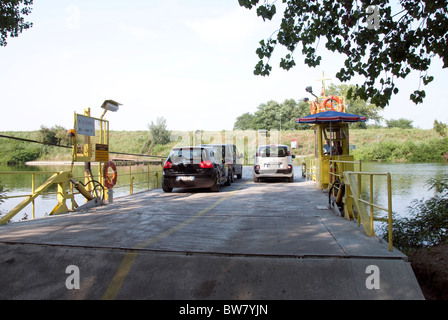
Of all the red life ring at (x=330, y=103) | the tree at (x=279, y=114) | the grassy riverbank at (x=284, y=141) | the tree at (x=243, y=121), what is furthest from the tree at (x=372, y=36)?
the tree at (x=243, y=121)

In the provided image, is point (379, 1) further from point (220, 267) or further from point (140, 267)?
point (140, 267)

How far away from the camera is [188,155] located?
12352 mm

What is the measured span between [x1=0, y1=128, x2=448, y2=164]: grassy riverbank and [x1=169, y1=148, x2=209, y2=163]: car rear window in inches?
720

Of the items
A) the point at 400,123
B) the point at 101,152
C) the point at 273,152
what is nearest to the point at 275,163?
the point at 273,152

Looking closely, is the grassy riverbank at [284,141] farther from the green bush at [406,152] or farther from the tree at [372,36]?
the tree at [372,36]

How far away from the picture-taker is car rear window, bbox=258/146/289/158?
54.3ft

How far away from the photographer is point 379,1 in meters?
6.50

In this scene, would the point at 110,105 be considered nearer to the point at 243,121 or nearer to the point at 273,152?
the point at 273,152

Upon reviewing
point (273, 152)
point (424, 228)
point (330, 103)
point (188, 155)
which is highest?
point (330, 103)

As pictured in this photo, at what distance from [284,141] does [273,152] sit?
4403cm

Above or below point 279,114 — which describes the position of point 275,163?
below

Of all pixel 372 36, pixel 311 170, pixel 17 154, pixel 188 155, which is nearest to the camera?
pixel 372 36

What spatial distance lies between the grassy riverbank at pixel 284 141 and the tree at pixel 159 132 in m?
1.47

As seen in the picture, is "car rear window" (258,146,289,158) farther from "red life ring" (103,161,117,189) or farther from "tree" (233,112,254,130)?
"tree" (233,112,254,130)
